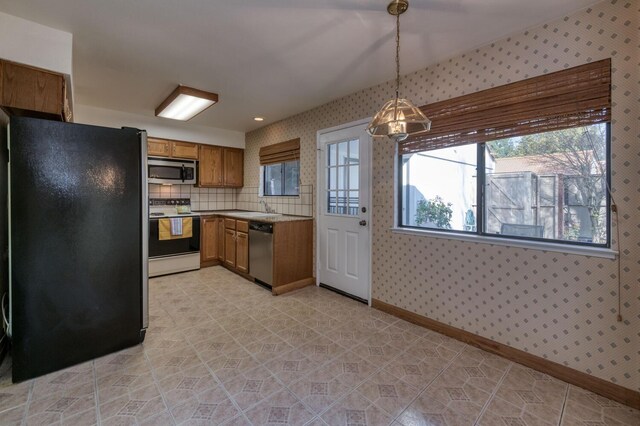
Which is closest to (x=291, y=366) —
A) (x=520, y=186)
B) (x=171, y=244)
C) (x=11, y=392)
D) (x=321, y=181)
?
(x=11, y=392)

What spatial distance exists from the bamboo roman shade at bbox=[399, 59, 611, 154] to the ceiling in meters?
0.41

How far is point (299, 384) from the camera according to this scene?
1838mm

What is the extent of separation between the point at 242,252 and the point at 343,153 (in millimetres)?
2033

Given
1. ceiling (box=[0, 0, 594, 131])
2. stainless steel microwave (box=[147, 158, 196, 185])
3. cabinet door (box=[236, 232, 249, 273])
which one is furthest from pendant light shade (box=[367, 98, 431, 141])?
stainless steel microwave (box=[147, 158, 196, 185])

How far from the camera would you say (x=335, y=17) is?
76.2 inches

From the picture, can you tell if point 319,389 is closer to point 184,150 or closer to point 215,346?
point 215,346

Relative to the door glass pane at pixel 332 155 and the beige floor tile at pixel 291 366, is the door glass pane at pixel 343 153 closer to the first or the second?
the door glass pane at pixel 332 155

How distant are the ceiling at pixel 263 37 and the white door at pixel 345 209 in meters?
0.63

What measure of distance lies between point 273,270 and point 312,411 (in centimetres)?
199

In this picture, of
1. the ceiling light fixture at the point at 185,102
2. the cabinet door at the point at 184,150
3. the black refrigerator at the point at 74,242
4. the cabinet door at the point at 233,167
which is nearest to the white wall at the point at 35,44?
the black refrigerator at the point at 74,242

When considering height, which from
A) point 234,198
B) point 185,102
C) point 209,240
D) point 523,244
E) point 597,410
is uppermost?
point 185,102

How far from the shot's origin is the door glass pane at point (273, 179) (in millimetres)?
4754

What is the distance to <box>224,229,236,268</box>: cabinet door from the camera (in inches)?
171

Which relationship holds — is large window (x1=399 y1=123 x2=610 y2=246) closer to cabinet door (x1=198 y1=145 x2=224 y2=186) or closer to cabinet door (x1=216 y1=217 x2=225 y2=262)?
cabinet door (x1=216 y1=217 x2=225 y2=262)
